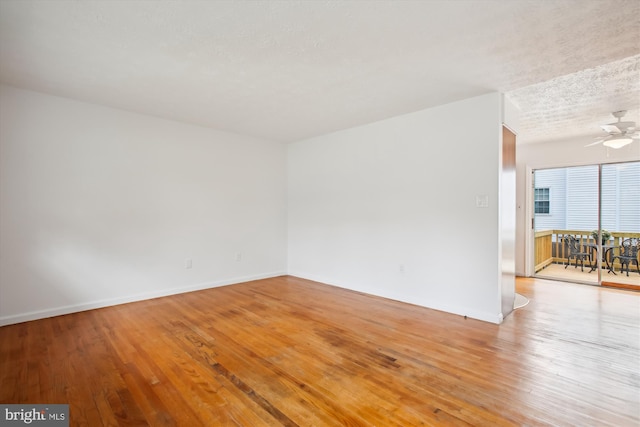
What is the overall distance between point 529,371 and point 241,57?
3410mm

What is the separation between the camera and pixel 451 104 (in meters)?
3.61

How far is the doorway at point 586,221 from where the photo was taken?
16.5 feet

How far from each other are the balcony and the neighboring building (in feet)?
0.64

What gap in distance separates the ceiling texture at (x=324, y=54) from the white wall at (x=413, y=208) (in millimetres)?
249

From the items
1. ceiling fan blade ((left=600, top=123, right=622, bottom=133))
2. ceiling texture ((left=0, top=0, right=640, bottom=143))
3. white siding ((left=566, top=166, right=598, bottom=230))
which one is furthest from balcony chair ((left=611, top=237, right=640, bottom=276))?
ceiling texture ((left=0, top=0, right=640, bottom=143))

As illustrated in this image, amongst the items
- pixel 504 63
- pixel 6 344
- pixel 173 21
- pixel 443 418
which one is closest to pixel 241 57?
pixel 173 21

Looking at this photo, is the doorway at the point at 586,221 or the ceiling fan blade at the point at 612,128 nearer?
the ceiling fan blade at the point at 612,128

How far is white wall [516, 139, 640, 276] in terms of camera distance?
5188 mm

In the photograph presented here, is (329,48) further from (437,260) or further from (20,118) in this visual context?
(20,118)

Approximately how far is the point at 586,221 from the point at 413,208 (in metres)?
3.93

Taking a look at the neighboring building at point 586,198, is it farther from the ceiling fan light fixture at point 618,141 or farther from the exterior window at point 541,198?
the ceiling fan light fixture at point 618,141

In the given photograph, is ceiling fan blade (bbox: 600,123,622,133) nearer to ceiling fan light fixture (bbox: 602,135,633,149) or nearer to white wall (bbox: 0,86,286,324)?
ceiling fan light fixture (bbox: 602,135,633,149)

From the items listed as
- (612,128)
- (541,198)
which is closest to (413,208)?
(612,128)
